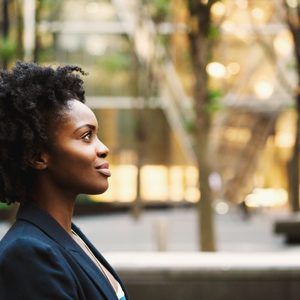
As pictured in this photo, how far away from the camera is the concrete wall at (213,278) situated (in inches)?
229

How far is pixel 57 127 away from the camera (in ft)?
7.90

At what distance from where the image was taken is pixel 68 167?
2.39m

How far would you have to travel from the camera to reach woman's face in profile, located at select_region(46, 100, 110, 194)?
2393mm

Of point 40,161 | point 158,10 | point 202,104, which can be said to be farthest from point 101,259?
point 158,10

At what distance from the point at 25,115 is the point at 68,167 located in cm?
17

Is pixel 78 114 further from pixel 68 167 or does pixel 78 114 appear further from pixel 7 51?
pixel 7 51

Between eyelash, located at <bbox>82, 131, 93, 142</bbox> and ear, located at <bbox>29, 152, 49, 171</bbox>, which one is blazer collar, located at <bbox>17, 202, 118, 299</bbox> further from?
eyelash, located at <bbox>82, 131, 93, 142</bbox>

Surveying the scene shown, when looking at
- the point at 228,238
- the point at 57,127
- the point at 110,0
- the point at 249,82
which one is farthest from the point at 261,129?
the point at 57,127

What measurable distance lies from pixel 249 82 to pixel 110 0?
24.0 feet

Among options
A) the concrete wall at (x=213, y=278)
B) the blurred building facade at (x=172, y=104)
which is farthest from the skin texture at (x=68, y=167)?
the blurred building facade at (x=172, y=104)

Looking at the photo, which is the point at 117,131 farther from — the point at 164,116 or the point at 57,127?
the point at 57,127

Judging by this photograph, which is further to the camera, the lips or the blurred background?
the blurred background

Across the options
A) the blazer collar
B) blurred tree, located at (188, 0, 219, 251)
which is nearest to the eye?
the blazer collar

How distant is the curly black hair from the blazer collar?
0.26ft
